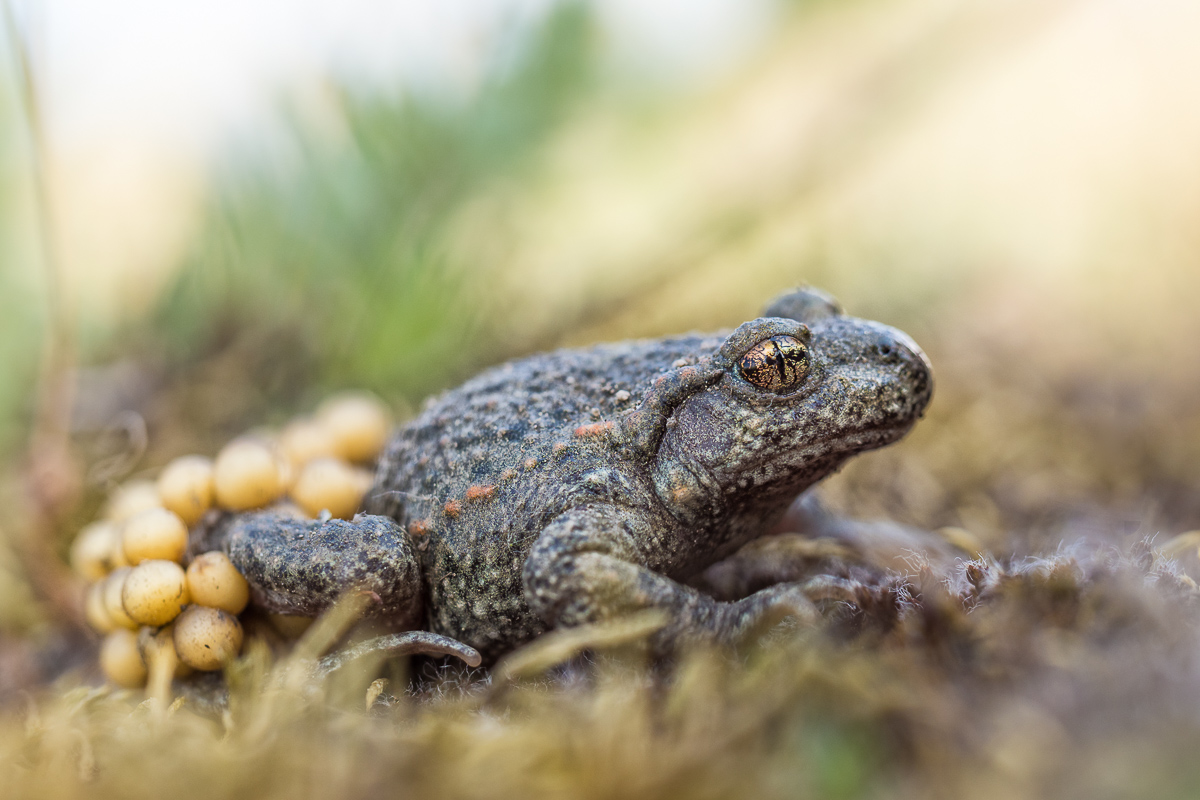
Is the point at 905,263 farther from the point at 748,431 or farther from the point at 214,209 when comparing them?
the point at 214,209

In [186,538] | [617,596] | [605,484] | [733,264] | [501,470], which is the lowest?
[617,596]

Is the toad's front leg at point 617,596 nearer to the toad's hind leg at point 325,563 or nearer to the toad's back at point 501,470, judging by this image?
the toad's back at point 501,470

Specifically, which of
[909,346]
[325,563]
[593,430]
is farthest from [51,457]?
[909,346]

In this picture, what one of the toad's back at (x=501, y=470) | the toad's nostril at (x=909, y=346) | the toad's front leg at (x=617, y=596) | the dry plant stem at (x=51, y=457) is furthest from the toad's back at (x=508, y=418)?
the dry plant stem at (x=51, y=457)

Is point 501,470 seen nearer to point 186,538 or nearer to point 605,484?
point 605,484

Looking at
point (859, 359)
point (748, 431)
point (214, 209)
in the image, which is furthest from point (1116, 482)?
point (214, 209)

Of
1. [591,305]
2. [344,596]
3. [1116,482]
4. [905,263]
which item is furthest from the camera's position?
[905,263]
